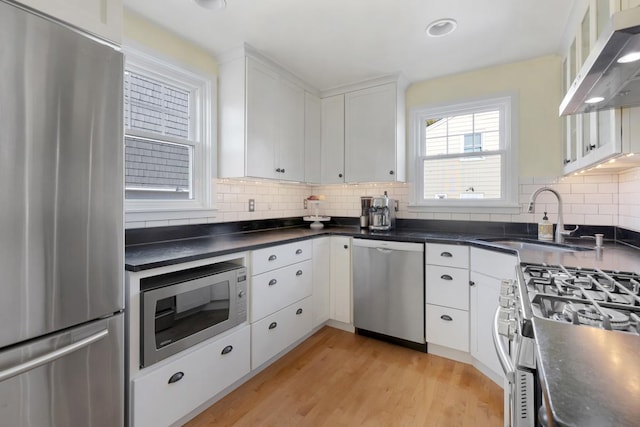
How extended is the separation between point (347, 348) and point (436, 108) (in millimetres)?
2446

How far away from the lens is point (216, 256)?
5.90 ft

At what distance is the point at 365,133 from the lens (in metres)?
3.10

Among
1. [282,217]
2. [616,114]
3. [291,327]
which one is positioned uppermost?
[616,114]

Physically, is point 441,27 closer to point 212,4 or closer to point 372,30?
point 372,30

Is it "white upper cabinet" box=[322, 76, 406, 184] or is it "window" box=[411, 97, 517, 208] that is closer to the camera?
"window" box=[411, 97, 517, 208]

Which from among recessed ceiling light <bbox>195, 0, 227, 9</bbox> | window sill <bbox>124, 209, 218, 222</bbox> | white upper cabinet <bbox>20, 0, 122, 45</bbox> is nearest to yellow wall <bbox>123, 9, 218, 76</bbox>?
recessed ceiling light <bbox>195, 0, 227, 9</bbox>

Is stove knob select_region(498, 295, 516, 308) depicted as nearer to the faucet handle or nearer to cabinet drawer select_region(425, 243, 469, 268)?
cabinet drawer select_region(425, 243, 469, 268)

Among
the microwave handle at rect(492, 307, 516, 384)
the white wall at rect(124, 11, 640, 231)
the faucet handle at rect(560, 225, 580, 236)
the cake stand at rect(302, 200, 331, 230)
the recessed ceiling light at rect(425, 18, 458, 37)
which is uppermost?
the recessed ceiling light at rect(425, 18, 458, 37)

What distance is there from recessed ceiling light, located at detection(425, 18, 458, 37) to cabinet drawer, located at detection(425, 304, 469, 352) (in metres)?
2.08

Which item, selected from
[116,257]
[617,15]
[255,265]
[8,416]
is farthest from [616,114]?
[8,416]

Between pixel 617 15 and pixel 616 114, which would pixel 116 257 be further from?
pixel 616 114

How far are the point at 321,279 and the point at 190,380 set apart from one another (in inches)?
54.7

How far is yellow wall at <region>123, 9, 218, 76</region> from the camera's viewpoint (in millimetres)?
1965

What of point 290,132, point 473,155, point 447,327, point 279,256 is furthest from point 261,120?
point 447,327
